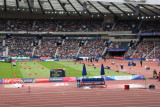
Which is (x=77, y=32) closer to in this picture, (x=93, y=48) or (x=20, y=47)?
(x=93, y=48)

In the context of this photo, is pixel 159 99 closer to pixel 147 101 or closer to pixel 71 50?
pixel 147 101

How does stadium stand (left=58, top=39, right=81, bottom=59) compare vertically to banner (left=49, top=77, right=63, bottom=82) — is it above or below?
above

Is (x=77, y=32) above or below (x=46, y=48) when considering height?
above

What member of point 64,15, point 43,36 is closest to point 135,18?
point 64,15

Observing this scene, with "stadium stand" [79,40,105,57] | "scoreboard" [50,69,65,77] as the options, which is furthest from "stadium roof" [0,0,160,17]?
"scoreboard" [50,69,65,77]

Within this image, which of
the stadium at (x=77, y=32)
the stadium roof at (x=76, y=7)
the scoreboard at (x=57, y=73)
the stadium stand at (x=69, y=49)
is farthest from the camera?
the stadium stand at (x=69, y=49)

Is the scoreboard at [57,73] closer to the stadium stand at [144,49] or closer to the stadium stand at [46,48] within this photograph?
the stadium stand at [144,49]

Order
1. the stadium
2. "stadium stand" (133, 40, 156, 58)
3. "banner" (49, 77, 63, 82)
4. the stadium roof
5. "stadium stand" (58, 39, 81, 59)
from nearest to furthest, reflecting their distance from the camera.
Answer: "banner" (49, 77, 63, 82), the stadium roof, the stadium, "stadium stand" (133, 40, 156, 58), "stadium stand" (58, 39, 81, 59)

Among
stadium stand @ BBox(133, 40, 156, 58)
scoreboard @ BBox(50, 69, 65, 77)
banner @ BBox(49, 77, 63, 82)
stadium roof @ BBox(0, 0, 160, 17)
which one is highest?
stadium roof @ BBox(0, 0, 160, 17)

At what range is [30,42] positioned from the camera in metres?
84.2

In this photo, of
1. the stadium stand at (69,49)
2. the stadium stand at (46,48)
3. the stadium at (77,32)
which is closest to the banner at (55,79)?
the stadium at (77,32)

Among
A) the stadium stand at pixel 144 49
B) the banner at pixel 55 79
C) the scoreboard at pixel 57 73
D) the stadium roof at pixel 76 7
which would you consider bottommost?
the banner at pixel 55 79

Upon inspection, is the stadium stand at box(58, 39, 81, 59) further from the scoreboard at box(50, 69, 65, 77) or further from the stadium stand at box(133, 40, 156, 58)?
the scoreboard at box(50, 69, 65, 77)

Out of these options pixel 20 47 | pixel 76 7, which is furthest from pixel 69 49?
pixel 76 7
